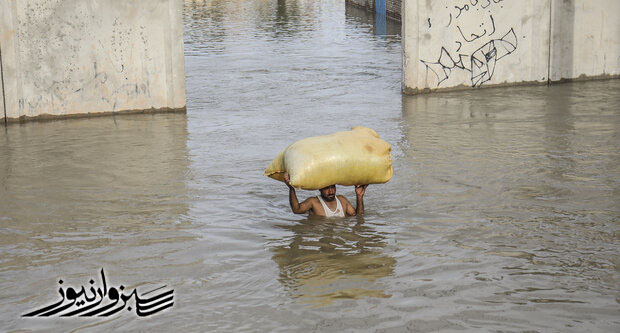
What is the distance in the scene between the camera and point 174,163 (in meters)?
9.78

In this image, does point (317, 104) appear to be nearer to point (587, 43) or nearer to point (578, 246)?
point (587, 43)

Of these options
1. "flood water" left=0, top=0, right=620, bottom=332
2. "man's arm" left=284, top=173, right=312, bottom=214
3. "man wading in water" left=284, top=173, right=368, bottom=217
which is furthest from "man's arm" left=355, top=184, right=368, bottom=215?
"man's arm" left=284, top=173, right=312, bottom=214

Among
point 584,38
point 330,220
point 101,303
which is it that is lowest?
point 101,303

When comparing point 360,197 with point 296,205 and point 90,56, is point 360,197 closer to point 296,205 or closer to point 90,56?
point 296,205

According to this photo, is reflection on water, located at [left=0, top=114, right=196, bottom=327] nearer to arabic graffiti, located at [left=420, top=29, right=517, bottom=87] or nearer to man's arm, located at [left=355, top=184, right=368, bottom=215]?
man's arm, located at [left=355, top=184, right=368, bottom=215]

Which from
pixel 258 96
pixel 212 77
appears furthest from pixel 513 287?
pixel 212 77

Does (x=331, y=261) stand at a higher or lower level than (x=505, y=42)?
lower

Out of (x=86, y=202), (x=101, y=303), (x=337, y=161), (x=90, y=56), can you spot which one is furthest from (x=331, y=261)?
(x=90, y=56)

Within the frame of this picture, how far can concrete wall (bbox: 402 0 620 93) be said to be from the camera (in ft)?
46.0

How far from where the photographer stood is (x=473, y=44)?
47.0 feet

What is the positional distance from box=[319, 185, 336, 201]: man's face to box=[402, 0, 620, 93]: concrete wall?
287 inches

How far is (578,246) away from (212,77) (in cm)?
1196

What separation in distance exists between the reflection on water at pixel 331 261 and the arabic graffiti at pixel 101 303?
0.94 m

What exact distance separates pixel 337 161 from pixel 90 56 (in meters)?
7.02
